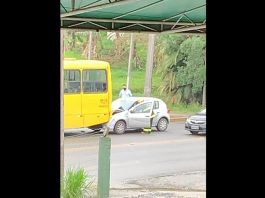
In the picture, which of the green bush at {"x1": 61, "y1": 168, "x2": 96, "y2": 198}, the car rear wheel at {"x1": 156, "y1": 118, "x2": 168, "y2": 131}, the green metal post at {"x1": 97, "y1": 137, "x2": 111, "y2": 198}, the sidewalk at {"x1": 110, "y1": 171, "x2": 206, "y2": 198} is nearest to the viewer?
the green metal post at {"x1": 97, "y1": 137, "x2": 111, "y2": 198}

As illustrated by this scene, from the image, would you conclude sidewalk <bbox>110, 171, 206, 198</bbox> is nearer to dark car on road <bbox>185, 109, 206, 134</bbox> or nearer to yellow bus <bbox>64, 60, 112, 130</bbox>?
dark car on road <bbox>185, 109, 206, 134</bbox>

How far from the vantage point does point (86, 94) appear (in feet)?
37.1

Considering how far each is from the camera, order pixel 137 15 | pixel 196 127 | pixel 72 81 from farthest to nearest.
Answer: pixel 196 127, pixel 72 81, pixel 137 15

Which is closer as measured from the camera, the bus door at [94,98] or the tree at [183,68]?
the bus door at [94,98]

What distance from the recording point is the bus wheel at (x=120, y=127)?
1165cm

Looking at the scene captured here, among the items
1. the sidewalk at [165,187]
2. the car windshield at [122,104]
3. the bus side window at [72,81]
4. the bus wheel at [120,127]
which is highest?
the bus side window at [72,81]

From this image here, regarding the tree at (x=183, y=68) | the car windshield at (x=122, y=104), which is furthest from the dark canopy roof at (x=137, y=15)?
the tree at (x=183, y=68)

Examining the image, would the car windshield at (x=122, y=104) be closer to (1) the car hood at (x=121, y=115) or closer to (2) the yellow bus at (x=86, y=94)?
(1) the car hood at (x=121, y=115)

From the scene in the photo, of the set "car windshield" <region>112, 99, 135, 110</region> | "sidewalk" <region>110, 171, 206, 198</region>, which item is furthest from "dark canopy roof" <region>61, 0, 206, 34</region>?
"car windshield" <region>112, 99, 135, 110</region>

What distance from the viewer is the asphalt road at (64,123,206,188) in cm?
797

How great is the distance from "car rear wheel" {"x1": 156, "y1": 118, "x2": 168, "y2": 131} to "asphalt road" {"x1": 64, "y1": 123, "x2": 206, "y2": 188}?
0.61 feet

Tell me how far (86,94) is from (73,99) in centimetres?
33

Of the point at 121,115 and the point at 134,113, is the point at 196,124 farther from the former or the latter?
the point at 121,115

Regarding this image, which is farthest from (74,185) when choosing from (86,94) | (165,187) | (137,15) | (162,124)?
(162,124)
